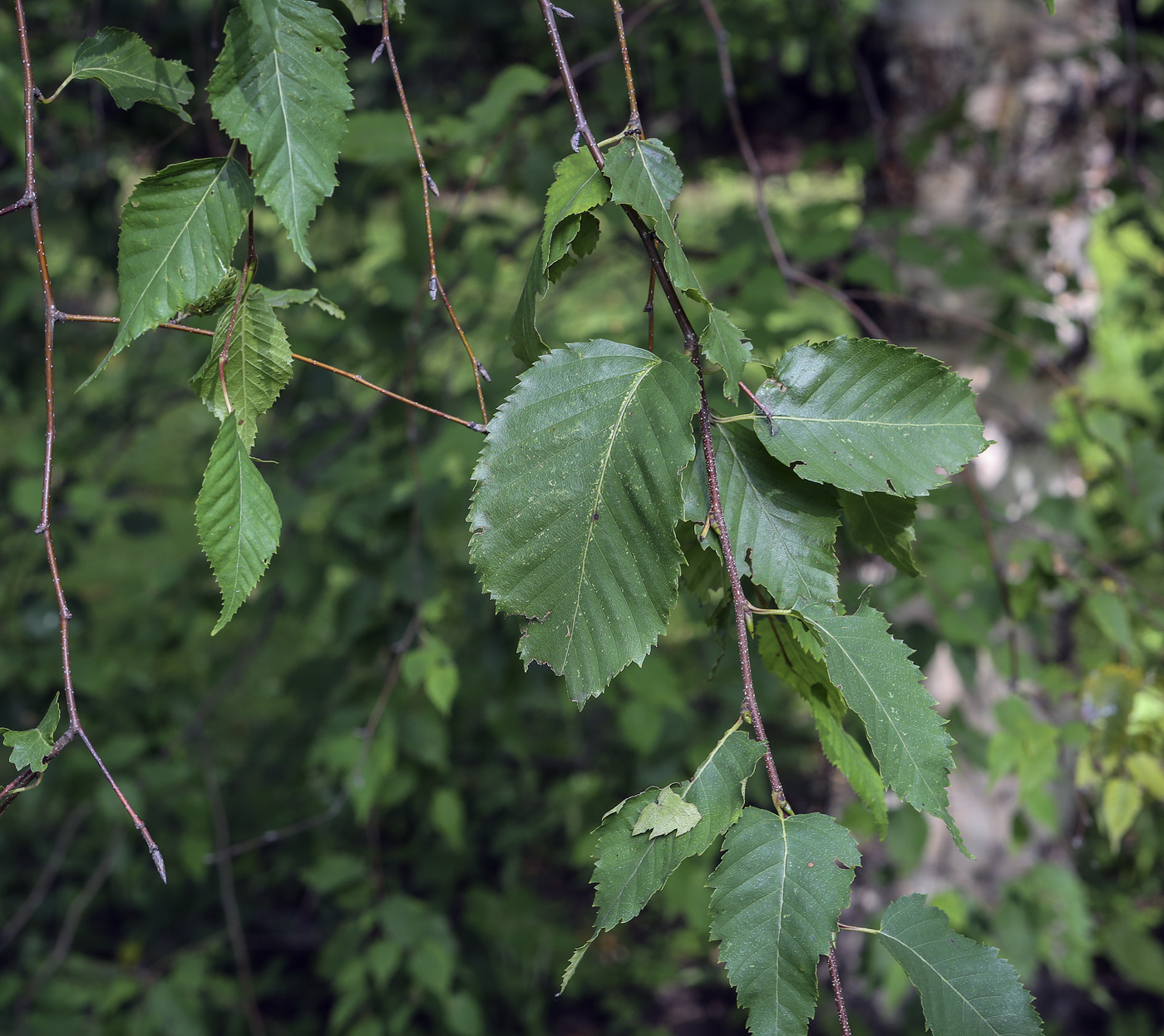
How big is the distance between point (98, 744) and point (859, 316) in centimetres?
196

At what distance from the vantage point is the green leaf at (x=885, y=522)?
64cm

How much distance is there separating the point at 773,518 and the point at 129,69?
532 millimetres

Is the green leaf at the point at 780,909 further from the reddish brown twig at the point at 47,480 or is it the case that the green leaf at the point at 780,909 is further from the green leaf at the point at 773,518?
the reddish brown twig at the point at 47,480

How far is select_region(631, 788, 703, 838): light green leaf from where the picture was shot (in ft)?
1.70

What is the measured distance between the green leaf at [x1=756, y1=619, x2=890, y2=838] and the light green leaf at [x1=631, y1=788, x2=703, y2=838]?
0.39 feet

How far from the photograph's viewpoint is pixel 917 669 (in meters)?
0.56

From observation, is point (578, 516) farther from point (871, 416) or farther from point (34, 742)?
point (34, 742)

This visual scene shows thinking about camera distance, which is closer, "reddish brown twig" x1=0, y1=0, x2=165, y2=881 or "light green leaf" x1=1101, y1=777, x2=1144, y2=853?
"reddish brown twig" x1=0, y1=0, x2=165, y2=881

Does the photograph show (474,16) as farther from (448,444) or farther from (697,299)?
(697,299)

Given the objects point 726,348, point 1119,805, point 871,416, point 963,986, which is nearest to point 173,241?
point 726,348

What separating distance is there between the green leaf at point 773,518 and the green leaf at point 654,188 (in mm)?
114

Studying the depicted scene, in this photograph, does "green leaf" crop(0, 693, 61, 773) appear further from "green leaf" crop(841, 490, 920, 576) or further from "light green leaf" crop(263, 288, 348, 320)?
"green leaf" crop(841, 490, 920, 576)

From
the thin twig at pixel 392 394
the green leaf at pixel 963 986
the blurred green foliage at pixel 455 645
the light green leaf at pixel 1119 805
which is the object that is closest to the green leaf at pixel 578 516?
the thin twig at pixel 392 394

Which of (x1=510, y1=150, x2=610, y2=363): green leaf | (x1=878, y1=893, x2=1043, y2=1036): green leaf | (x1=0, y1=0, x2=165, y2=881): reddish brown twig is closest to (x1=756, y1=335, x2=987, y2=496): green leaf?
(x1=510, y1=150, x2=610, y2=363): green leaf
